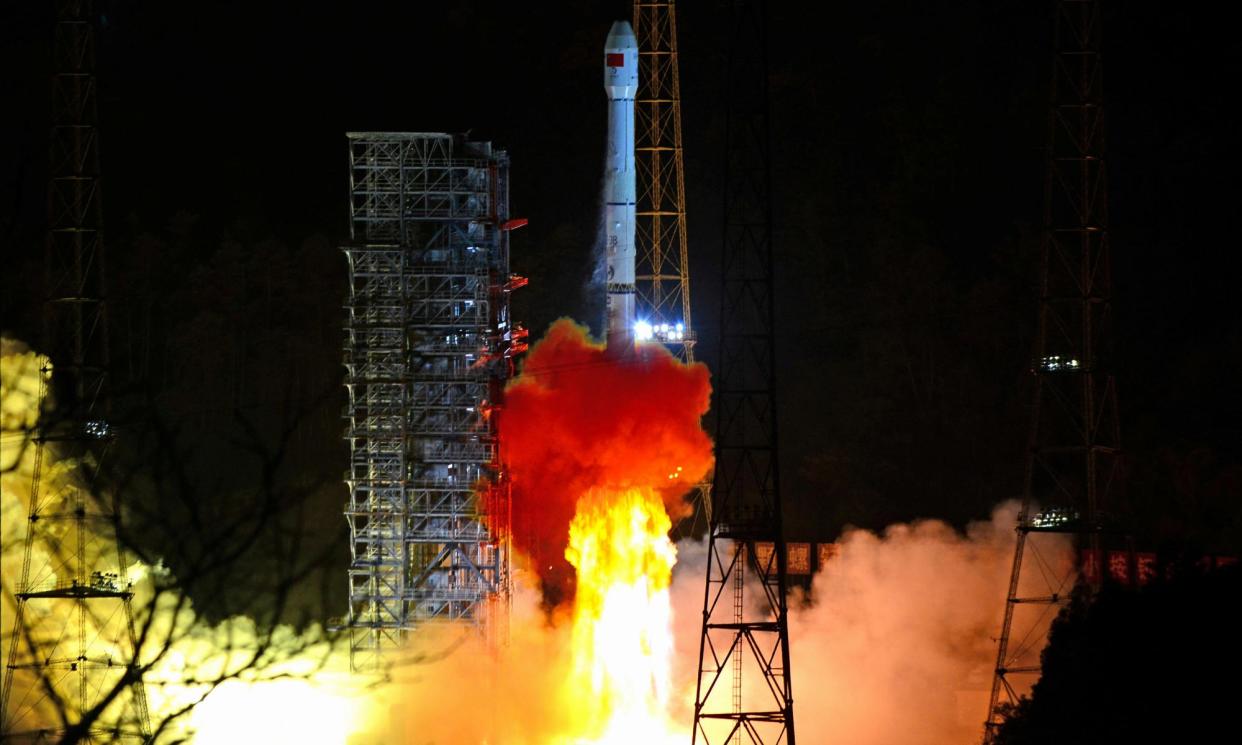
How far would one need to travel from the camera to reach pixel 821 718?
4756 centimetres

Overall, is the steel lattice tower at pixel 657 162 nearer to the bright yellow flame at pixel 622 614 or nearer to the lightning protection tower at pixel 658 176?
the lightning protection tower at pixel 658 176

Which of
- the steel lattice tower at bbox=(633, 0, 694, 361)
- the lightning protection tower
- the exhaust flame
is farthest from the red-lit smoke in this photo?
the steel lattice tower at bbox=(633, 0, 694, 361)

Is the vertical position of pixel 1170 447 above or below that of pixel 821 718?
above

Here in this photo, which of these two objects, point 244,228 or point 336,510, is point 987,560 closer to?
point 336,510

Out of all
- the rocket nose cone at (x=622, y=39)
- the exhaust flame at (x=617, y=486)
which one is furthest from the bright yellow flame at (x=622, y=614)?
the rocket nose cone at (x=622, y=39)

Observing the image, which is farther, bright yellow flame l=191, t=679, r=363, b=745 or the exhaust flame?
the exhaust flame

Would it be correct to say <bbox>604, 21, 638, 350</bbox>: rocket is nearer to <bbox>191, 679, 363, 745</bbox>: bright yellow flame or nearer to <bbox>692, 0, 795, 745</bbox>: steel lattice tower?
<bbox>692, 0, 795, 745</bbox>: steel lattice tower

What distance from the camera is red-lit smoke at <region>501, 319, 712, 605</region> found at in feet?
158

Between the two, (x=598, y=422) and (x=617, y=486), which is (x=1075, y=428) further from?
(x=598, y=422)

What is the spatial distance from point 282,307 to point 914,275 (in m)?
19.6

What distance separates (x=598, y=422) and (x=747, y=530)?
28.7 feet

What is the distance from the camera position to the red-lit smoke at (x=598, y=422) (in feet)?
158

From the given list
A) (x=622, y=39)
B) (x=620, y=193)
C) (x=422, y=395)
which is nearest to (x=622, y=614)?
(x=422, y=395)

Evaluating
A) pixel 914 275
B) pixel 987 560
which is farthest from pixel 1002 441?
pixel 987 560
